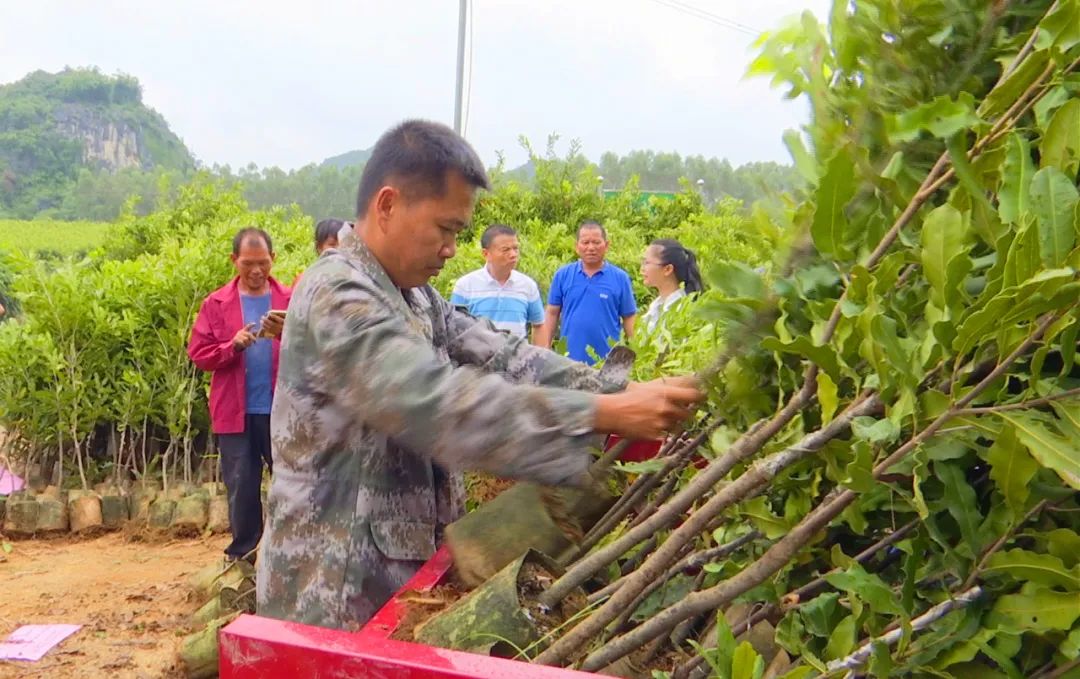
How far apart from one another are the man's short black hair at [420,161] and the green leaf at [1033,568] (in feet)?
4.05

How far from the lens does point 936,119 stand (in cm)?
127

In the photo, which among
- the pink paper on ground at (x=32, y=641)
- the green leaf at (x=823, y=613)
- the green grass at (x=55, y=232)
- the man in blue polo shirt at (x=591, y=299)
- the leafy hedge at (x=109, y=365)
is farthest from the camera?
the green grass at (x=55, y=232)

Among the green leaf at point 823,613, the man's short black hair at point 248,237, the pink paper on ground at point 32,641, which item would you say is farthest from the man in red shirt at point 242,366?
the green leaf at point 823,613

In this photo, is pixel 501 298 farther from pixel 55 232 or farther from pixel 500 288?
pixel 55 232

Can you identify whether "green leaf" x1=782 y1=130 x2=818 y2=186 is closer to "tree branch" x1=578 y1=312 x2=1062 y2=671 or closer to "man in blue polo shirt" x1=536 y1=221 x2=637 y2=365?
"tree branch" x1=578 y1=312 x2=1062 y2=671

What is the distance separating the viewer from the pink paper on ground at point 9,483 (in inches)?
275

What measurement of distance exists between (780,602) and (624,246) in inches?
392

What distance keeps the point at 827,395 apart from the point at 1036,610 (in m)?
0.40

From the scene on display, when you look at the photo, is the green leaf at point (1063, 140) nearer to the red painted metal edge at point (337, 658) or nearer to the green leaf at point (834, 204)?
the green leaf at point (834, 204)

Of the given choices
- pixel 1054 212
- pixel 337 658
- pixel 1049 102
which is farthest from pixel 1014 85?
pixel 337 658

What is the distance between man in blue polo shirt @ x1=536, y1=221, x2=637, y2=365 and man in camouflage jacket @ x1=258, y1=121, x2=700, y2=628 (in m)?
4.00

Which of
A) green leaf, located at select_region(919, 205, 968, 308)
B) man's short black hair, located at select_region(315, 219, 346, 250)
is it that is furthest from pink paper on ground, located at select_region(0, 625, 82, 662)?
green leaf, located at select_region(919, 205, 968, 308)

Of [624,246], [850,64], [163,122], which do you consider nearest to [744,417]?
[850,64]

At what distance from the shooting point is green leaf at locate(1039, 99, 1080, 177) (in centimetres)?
119
